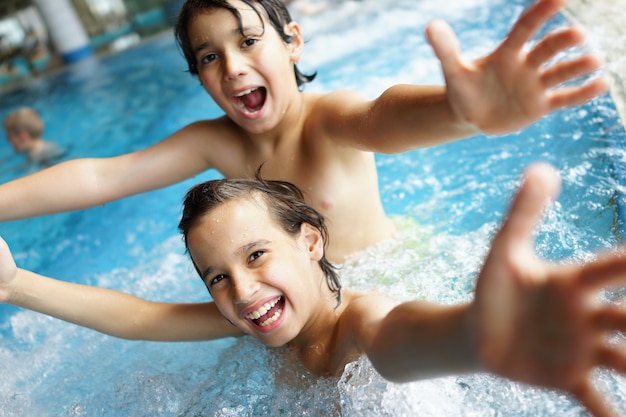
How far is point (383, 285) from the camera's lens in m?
2.35

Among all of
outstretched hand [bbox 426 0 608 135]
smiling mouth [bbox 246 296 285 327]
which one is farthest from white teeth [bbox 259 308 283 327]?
outstretched hand [bbox 426 0 608 135]

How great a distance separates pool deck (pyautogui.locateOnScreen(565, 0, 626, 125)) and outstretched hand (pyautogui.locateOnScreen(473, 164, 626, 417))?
2205 mm

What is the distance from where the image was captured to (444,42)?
1.33 metres

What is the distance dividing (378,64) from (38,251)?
3.45 m

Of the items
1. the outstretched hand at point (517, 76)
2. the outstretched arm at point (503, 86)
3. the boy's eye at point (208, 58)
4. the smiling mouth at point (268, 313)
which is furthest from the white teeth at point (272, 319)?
the boy's eye at point (208, 58)

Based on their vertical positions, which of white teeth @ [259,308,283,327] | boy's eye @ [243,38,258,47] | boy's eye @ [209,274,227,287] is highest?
boy's eye @ [243,38,258,47]

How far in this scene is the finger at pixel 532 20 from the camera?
3.95ft

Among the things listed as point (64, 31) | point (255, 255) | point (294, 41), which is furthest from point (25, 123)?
point (64, 31)

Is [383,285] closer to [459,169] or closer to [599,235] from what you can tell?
[599,235]

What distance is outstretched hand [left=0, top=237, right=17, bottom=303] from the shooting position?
6.28ft

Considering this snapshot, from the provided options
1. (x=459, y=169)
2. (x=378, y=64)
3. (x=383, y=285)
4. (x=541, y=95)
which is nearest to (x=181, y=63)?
(x=378, y=64)

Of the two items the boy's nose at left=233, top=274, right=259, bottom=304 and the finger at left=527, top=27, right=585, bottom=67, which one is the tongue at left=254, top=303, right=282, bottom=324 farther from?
the finger at left=527, top=27, right=585, bottom=67

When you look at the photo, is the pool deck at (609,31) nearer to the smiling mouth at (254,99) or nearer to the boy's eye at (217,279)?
the smiling mouth at (254,99)

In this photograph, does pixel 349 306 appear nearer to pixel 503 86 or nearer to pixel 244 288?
pixel 244 288
